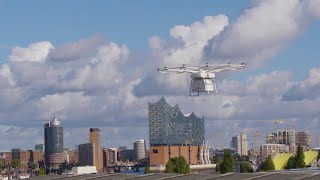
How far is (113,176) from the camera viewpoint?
358 ft

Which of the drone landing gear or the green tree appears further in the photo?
the green tree

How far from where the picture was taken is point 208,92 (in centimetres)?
11906

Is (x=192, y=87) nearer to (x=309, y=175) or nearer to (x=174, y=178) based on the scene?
(x=174, y=178)

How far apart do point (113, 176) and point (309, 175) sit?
3108cm

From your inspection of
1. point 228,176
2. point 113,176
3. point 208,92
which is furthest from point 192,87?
point 228,176

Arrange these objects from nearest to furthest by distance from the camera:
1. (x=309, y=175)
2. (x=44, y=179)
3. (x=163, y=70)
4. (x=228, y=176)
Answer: (x=309, y=175), (x=228, y=176), (x=44, y=179), (x=163, y=70)

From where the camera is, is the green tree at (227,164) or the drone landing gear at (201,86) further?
the green tree at (227,164)

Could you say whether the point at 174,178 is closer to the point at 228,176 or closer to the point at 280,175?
the point at 228,176

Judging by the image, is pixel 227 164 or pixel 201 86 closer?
pixel 201 86

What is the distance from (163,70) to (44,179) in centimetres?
2551

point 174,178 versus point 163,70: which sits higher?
point 163,70

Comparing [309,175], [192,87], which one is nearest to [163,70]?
[192,87]

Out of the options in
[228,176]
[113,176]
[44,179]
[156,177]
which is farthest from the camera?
[44,179]

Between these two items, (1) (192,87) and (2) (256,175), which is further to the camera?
(1) (192,87)
